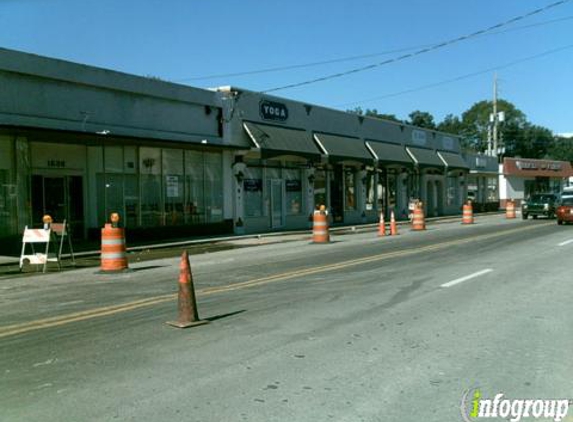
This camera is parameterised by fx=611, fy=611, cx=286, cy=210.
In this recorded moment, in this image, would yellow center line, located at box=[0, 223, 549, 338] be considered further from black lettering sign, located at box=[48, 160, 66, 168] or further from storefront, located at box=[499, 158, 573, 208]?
storefront, located at box=[499, 158, 573, 208]

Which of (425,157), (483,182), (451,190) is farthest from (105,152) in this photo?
(483,182)

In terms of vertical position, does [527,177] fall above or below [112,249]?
above

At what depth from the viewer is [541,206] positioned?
36.4 m

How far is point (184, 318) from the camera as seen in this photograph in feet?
25.7

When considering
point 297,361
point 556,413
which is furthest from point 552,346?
point 297,361

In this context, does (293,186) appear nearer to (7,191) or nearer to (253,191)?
(253,191)

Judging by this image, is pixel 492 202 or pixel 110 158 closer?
pixel 110 158

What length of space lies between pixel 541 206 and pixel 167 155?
2333cm

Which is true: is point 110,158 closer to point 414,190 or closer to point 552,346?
point 552,346

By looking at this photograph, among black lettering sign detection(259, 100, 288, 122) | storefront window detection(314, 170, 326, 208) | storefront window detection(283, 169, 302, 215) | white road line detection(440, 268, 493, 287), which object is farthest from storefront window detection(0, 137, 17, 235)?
storefront window detection(314, 170, 326, 208)

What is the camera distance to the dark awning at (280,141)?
2795 cm

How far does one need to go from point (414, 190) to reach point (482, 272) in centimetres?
3359

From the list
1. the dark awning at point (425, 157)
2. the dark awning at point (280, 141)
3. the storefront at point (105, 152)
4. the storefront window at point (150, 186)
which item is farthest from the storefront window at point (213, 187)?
the dark awning at point (425, 157)

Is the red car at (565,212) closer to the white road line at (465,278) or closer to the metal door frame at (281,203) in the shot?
the metal door frame at (281,203)
